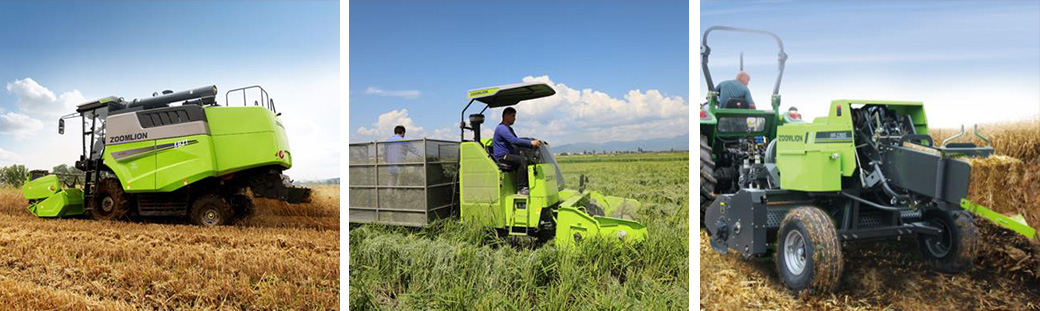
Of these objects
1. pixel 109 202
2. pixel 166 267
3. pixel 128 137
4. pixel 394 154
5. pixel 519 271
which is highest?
pixel 128 137

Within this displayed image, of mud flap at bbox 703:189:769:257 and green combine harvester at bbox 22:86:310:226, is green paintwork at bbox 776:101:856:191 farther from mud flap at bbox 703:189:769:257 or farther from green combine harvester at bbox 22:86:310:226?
green combine harvester at bbox 22:86:310:226

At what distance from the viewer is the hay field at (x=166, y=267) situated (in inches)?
120

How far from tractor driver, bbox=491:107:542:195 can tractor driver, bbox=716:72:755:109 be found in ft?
3.52

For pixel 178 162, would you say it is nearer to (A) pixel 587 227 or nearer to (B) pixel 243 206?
(B) pixel 243 206

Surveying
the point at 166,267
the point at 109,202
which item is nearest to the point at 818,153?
the point at 166,267

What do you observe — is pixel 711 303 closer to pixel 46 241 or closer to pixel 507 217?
pixel 507 217

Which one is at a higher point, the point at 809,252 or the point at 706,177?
the point at 706,177

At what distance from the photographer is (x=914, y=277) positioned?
3.10m

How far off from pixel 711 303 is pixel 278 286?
2351mm

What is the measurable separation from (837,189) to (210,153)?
464 centimetres

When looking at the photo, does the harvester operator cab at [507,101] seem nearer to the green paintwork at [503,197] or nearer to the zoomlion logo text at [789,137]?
the green paintwork at [503,197]

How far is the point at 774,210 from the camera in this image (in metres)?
3.18

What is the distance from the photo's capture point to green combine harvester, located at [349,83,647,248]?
3344 mm

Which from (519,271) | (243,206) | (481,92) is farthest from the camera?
(243,206)
